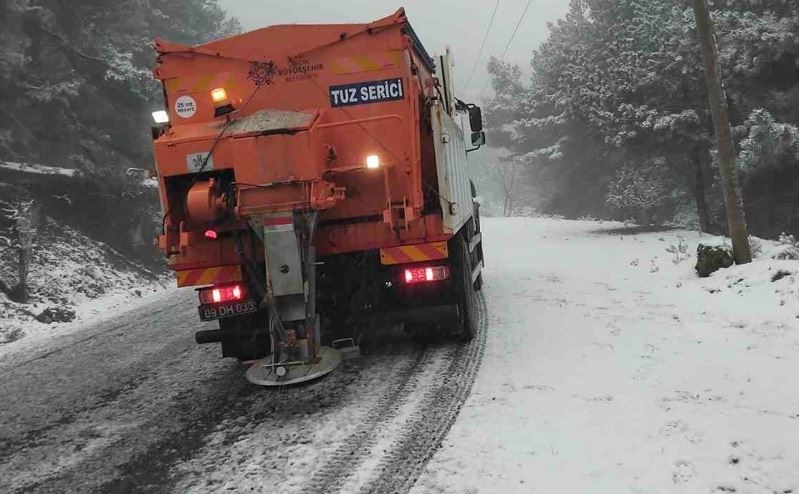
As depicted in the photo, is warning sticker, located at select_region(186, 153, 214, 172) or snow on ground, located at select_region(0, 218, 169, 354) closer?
warning sticker, located at select_region(186, 153, 214, 172)

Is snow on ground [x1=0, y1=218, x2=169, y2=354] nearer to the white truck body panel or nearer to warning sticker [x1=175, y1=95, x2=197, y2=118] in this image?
warning sticker [x1=175, y1=95, x2=197, y2=118]

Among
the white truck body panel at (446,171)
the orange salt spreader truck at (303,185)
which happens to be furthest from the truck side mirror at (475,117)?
the orange salt spreader truck at (303,185)

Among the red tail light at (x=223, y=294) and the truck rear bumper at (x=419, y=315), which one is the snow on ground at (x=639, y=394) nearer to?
the truck rear bumper at (x=419, y=315)

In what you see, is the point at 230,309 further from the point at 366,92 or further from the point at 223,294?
the point at 366,92

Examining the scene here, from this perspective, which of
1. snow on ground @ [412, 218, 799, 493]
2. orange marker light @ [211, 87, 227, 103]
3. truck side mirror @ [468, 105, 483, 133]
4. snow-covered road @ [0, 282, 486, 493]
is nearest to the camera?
snow on ground @ [412, 218, 799, 493]

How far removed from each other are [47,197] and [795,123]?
22.2 meters

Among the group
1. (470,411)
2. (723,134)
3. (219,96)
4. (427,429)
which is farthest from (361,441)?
(723,134)

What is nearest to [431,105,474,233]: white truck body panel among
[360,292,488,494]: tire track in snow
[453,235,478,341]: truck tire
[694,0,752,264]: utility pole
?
[453,235,478,341]: truck tire

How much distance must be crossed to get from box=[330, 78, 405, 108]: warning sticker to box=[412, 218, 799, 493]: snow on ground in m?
2.71

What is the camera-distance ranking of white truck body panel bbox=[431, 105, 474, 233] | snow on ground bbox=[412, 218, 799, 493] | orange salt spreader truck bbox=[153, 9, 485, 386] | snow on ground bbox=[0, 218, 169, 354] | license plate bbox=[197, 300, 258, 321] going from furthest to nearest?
snow on ground bbox=[0, 218, 169, 354], license plate bbox=[197, 300, 258, 321], white truck body panel bbox=[431, 105, 474, 233], orange salt spreader truck bbox=[153, 9, 485, 386], snow on ground bbox=[412, 218, 799, 493]

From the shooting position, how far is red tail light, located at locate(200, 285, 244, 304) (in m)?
5.69

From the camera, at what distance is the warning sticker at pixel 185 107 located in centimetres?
562

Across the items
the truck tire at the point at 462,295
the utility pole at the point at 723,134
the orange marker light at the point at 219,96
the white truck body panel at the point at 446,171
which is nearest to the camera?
the orange marker light at the point at 219,96

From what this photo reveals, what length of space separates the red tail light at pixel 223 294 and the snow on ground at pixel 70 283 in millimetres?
5329
